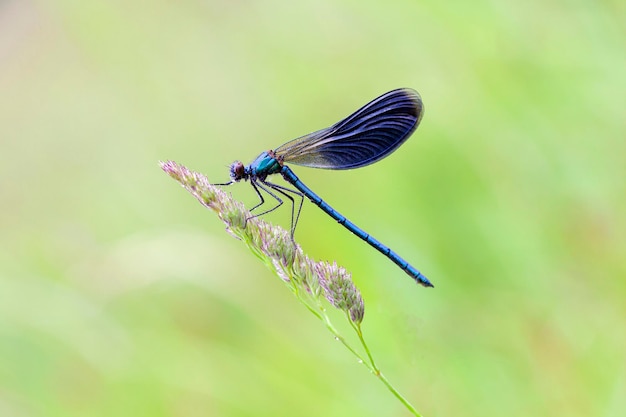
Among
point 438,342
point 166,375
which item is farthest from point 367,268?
point 166,375

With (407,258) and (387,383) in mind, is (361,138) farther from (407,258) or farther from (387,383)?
(387,383)

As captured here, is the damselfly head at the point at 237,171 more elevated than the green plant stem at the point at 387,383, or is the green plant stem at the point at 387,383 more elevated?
the damselfly head at the point at 237,171

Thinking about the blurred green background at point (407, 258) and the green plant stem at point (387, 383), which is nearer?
the green plant stem at point (387, 383)

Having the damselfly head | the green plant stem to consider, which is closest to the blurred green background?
the damselfly head

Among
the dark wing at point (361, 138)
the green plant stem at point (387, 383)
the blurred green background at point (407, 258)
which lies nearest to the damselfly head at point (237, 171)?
the dark wing at point (361, 138)

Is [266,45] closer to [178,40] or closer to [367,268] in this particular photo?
[178,40]

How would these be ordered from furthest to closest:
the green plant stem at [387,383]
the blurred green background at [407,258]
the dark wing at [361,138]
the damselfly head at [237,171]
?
the damselfly head at [237,171] → the dark wing at [361,138] → the blurred green background at [407,258] → the green plant stem at [387,383]

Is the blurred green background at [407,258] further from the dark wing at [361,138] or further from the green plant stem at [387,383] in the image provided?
the green plant stem at [387,383]

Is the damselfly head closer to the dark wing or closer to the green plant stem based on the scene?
the dark wing
